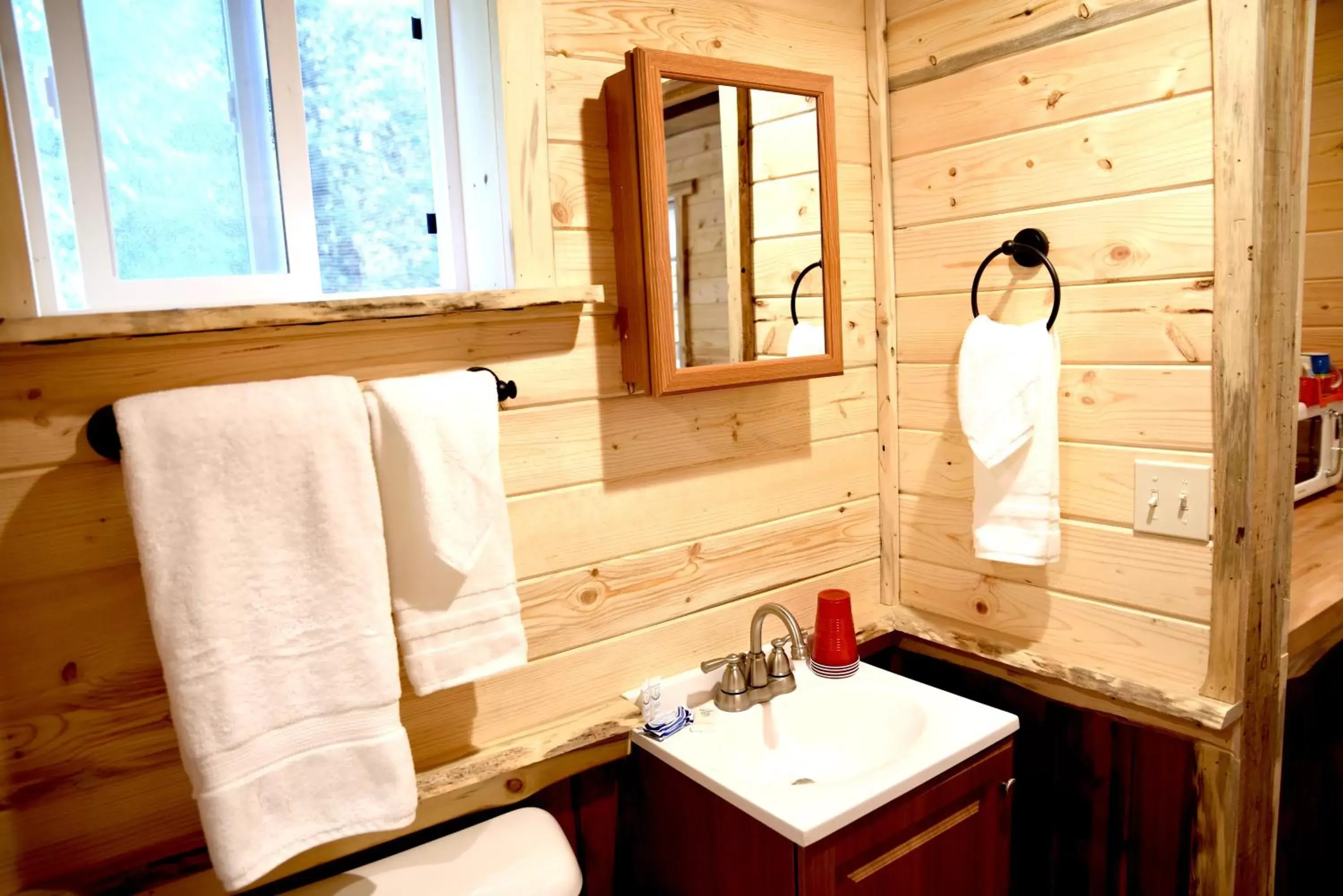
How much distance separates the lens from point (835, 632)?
1552 millimetres

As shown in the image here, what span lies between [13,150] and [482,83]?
588mm

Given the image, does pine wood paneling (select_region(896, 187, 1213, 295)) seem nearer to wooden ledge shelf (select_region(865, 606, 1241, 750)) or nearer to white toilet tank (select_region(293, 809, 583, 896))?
wooden ledge shelf (select_region(865, 606, 1241, 750))

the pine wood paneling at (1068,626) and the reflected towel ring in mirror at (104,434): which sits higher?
the reflected towel ring in mirror at (104,434)

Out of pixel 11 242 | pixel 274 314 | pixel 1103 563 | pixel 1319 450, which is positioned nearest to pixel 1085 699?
pixel 1103 563

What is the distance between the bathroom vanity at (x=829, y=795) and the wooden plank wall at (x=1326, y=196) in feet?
5.12

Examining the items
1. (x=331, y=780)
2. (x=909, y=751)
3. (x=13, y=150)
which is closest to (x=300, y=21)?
(x=13, y=150)

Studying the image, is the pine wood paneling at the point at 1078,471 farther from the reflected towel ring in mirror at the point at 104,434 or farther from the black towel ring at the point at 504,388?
the reflected towel ring in mirror at the point at 104,434

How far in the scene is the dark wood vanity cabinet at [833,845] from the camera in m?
1.18

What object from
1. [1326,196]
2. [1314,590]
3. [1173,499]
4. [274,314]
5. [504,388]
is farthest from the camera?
[1326,196]

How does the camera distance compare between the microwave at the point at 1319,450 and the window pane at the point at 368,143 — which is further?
the microwave at the point at 1319,450

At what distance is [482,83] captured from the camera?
1.26 metres

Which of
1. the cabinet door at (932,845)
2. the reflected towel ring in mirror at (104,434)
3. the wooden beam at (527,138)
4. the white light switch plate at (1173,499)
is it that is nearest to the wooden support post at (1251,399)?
the white light switch plate at (1173,499)

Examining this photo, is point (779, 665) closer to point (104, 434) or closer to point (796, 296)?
point (796, 296)

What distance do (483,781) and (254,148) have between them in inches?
36.1
